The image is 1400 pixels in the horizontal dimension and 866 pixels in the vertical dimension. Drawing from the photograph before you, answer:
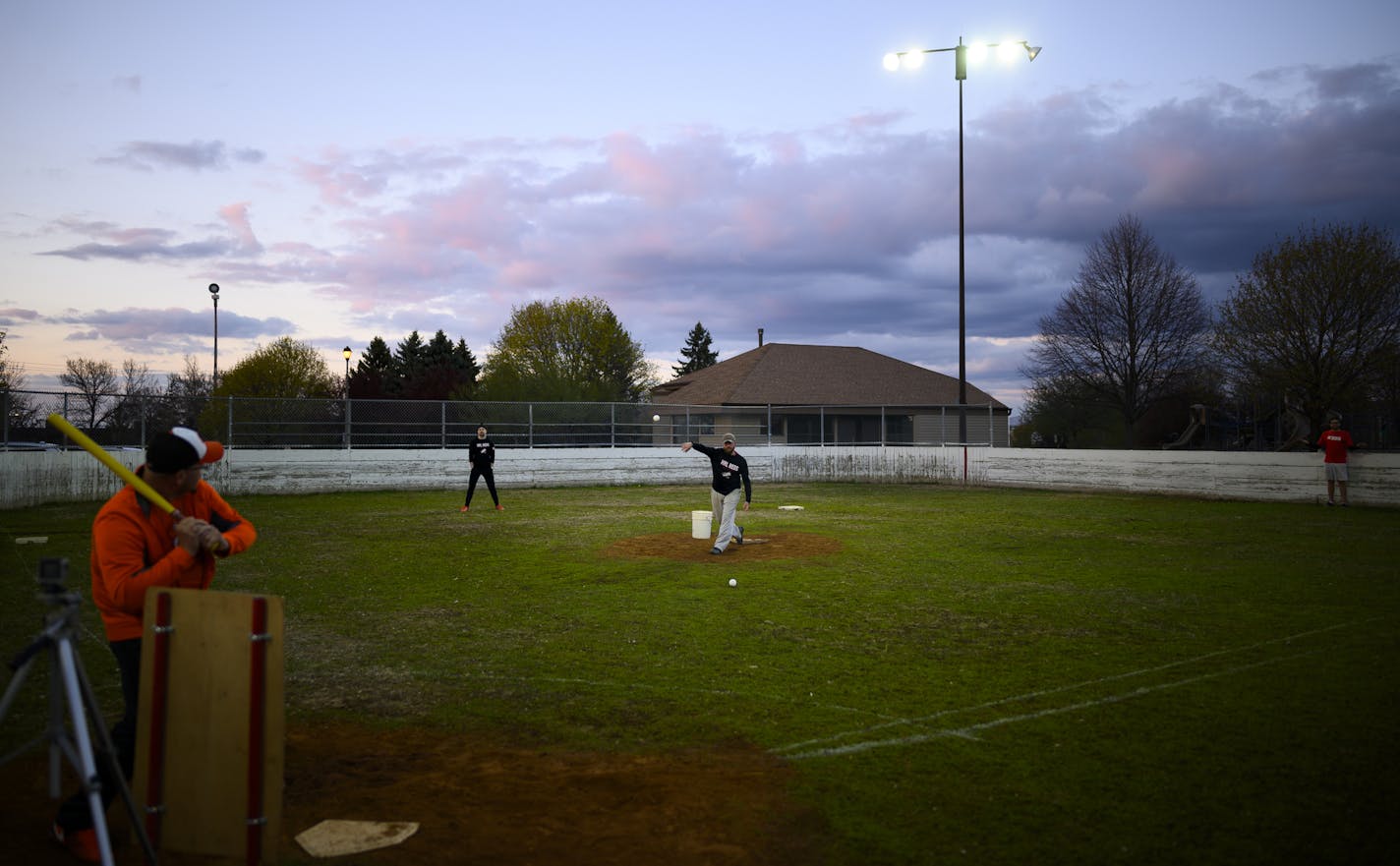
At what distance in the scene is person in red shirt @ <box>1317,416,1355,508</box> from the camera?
71.2 ft

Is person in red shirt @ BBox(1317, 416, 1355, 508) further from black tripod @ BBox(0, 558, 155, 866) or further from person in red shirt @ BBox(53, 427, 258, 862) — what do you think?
black tripod @ BBox(0, 558, 155, 866)

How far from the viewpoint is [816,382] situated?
50.5 metres

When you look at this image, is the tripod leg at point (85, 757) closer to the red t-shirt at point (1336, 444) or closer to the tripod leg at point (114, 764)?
the tripod leg at point (114, 764)

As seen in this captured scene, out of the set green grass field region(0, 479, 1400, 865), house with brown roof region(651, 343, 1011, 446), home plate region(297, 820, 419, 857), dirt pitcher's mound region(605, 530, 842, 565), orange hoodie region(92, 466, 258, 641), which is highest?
house with brown roof region(651, 343, 1011, 446)

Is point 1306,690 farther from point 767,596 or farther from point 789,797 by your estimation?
point 767,596

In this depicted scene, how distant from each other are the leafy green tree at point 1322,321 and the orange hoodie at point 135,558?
35.9 m

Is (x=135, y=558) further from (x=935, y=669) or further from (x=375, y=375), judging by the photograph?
(x=375, y=375)

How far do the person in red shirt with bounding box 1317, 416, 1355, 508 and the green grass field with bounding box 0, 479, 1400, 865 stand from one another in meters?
7.24

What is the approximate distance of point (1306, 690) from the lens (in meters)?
6.96

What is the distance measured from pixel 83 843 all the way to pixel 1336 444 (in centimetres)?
2577

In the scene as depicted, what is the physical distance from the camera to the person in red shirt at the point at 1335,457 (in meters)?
21.7

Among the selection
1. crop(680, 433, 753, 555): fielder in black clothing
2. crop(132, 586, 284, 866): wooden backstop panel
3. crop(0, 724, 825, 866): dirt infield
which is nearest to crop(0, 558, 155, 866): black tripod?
crop(132, 586, 284, 866): wooden backstop panel

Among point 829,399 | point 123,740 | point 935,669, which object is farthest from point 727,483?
point 829,399

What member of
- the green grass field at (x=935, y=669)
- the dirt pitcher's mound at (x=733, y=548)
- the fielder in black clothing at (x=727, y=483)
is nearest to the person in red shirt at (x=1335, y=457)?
the green grass field at (x=935, y=669)
